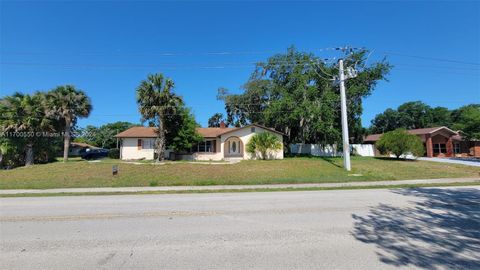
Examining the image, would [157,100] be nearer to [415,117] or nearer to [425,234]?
[425,234]

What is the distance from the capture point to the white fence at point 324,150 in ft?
116

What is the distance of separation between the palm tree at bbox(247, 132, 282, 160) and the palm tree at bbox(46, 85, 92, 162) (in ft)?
59.4

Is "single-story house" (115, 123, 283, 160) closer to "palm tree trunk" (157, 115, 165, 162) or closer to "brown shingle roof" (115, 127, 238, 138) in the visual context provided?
"brown shingle roof" (115, 127, 238, 138)

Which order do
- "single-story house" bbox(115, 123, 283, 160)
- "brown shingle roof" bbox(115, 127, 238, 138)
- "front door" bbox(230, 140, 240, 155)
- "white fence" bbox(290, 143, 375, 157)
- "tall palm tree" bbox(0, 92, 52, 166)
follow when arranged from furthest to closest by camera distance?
"white fence" bbox(290, 143, 375, 157) < "brown shingle roof" bbox(115, 127, 238, 138) < "front door" bbox(230, 140, 240, 155) < "single-story house" bbox(115, 123, 283, 160) < "tall palm tree" bbox(0, 92, 52, 166)

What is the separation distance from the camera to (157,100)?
83.3 ft

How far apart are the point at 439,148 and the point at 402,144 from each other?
1602cm

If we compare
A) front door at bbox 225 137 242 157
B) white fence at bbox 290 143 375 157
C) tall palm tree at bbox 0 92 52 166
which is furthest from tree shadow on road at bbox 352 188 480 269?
tall palm tree at bbox 0 92 52 166

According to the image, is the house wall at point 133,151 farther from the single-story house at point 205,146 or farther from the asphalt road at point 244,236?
the asphalt road at point 244,236

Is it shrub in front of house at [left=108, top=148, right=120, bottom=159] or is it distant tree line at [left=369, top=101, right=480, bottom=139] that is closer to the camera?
shrub in front of house at [left=108, top=148, right=120, bottom=159]

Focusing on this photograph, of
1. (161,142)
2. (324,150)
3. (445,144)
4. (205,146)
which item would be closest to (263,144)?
(205,146)

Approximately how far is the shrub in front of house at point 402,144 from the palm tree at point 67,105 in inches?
1287

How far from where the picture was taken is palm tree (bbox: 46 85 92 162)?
26266mm

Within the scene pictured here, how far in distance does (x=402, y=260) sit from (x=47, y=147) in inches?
1269

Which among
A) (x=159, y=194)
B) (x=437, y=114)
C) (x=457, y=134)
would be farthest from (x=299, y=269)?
(x=437, y=114)
